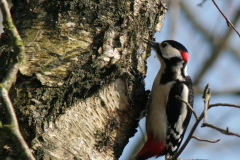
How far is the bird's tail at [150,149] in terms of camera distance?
3.40 meters

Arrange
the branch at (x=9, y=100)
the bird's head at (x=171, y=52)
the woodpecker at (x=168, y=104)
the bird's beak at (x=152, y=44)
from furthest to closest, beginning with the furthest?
the bird's head at (x=171, y=52) < the woodpecker at (x=168, y=104) < the bird's beak at (x=152, y=44) < the branch at (x=9, y=100)

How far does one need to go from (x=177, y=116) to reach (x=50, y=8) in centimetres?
184

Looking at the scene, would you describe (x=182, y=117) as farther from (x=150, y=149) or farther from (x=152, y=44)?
(x=152, y=44)

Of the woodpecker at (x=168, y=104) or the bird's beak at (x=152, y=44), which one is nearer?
the bird's beak at (x=152, y=44)

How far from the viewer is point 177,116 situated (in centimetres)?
337

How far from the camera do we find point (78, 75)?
2301mm

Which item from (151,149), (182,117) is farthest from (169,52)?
(151,149)

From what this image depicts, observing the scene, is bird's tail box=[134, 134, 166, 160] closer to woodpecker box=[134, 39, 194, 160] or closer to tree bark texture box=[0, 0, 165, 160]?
woodpecker box=[134, 39, 194, 160]

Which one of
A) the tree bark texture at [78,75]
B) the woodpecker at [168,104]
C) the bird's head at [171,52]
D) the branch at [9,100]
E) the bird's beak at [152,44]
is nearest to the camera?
the branch at [9,100]

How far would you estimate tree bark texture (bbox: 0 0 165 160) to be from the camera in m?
2.09

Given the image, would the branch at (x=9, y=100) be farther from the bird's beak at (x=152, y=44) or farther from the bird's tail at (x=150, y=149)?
the bird's tail at (x=150, y=149)

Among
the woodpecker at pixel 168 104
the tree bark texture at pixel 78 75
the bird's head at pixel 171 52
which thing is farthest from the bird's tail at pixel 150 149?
the bird's head at pixel 171 52

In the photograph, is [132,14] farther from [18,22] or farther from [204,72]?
[204,72]

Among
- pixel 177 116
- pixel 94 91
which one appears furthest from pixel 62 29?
pixel 177 116
